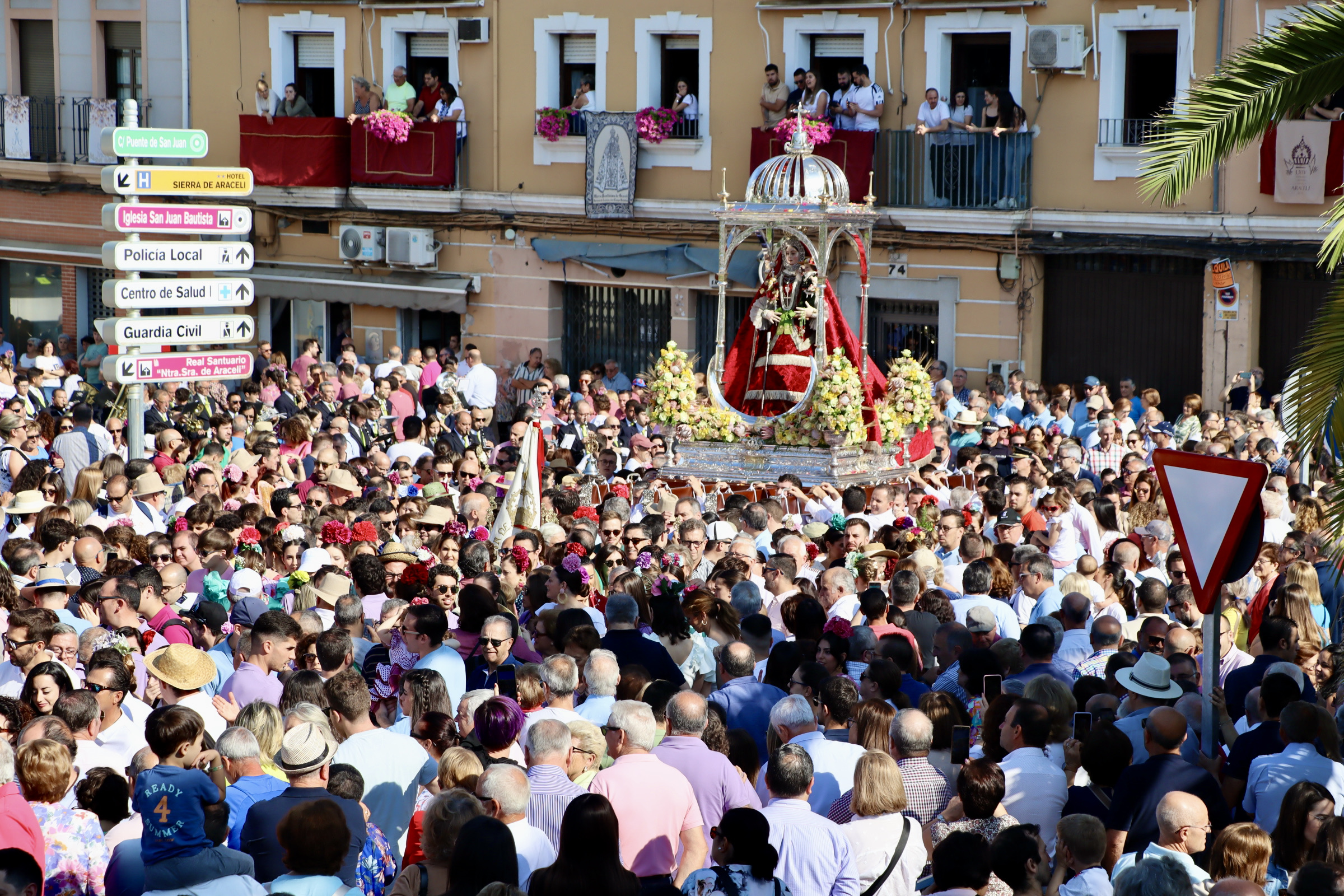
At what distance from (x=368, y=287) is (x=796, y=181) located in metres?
9.80

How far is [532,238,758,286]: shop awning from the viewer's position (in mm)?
20906

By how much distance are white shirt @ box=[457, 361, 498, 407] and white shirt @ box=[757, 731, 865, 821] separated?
1266 cm

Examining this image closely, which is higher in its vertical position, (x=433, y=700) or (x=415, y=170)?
(x=415, y=170)

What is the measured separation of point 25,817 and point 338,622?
280cm

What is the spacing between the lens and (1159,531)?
1062 cm

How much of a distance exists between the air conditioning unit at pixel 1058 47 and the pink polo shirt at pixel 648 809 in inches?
562

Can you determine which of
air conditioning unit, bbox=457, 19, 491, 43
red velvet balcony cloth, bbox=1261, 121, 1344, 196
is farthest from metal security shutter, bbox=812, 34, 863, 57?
red velvet balcony cloth, bbox=1261, 121, 1344, 196

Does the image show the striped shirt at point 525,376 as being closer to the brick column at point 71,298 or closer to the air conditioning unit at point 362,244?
the air conditioning unit at point 362,244

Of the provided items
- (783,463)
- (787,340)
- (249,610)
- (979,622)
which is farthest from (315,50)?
(979,622)

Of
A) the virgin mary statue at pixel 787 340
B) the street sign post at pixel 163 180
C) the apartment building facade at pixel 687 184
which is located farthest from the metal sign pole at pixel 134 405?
the apartment building facade at pixel 687 184

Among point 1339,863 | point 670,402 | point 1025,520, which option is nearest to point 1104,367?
point 670,402

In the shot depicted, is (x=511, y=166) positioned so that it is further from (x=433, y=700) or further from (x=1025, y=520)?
(x=433, y=700)

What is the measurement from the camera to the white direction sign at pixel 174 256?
12.6 m

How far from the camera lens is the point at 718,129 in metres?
21.0
